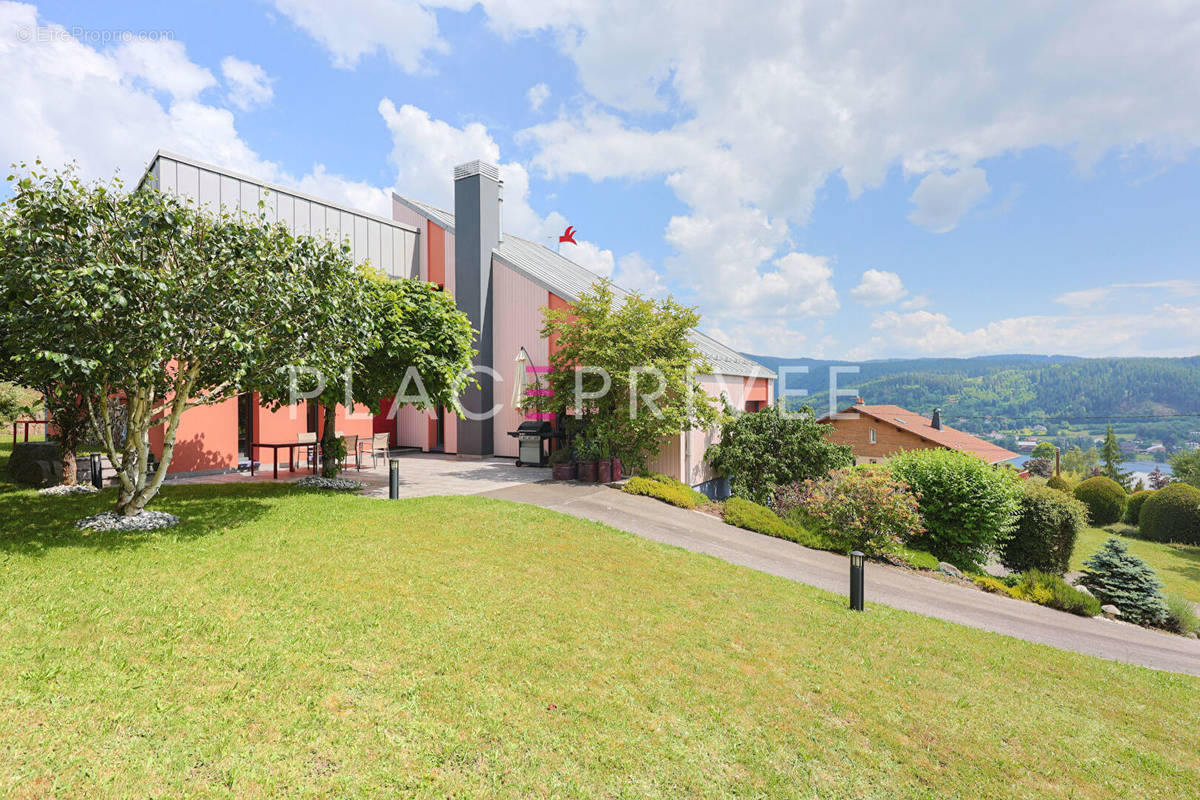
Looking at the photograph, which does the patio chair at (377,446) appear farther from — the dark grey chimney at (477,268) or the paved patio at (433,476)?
the dark grey chimney at (477,268)

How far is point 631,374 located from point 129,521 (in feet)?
32.4

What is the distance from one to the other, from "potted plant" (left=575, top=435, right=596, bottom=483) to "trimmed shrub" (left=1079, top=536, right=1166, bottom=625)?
11.4 m

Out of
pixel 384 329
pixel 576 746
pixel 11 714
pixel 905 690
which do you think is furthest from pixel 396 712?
pixel 384 329

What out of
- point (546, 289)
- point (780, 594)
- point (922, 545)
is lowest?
point (922, 545)

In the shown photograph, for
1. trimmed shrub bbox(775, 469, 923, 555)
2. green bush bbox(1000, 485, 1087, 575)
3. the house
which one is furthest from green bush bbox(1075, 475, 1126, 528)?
trimmed shrub bbox(775, 469, 923, 555)

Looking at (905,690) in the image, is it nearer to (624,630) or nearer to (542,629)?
(624,630)

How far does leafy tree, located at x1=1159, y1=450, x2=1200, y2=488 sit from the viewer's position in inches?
1710

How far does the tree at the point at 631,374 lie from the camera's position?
1371 cm

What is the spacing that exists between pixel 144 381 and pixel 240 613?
409 centimetres

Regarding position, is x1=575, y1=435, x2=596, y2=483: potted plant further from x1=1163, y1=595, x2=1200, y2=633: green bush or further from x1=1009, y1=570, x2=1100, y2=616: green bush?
x1=1163, y1=595, x2=1200, y2=633: green bush

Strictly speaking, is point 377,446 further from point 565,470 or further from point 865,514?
point 865,514

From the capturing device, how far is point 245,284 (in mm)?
7066

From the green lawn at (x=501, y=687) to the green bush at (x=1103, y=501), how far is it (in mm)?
30116

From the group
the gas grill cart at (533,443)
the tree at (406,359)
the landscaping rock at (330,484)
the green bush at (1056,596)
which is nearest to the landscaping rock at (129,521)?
the tree at (406,359)
